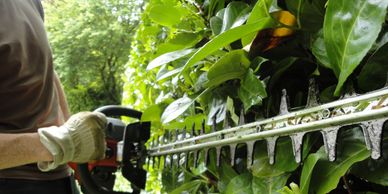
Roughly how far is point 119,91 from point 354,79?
363 centimetres

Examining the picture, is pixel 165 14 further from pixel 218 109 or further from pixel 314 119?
pixel 314 119

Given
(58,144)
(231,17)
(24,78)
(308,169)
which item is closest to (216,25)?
(231,17)

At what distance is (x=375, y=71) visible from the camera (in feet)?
1.03

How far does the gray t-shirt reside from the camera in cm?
82

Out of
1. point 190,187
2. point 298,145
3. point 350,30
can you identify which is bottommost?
point 190,187

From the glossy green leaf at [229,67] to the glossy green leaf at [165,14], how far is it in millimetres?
185

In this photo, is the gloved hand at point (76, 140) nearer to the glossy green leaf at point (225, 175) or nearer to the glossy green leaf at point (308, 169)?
the glossy green leaf at point (225, 175)

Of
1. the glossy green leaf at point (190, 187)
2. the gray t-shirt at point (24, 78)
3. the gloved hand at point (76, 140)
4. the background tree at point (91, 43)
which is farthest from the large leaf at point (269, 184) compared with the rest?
the background tree at point (91, 43)

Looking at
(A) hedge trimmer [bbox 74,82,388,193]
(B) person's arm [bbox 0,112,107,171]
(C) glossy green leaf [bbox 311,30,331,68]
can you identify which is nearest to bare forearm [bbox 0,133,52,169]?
(B) person's arm [bbox 0,112,107,171]

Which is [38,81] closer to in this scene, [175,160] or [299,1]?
[175,160]

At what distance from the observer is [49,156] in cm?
73

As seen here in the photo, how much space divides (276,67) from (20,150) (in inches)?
20.0

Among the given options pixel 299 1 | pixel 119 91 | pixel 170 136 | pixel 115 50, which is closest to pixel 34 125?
pixel 170 136

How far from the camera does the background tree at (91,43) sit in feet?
5.63
